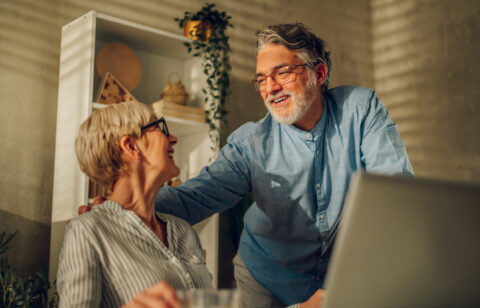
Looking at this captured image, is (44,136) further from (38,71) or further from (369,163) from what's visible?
(369,163)

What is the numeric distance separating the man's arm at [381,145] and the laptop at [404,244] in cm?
93

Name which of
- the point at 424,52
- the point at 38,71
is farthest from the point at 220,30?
the point at 424,52

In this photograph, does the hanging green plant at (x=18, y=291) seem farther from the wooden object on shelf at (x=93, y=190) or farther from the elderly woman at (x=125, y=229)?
the elderly woman at (x=125, y=229)

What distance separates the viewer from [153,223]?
4.37 feet

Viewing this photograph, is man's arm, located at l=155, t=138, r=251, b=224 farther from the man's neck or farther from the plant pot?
the plant pot

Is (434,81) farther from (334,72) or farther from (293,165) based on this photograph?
(293,165)

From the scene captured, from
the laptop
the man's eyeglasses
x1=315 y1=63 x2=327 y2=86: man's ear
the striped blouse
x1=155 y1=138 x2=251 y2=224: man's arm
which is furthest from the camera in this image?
x1=315 y1=63 x2=327 y2=86: man's ear

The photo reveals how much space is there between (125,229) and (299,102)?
957 millimetres

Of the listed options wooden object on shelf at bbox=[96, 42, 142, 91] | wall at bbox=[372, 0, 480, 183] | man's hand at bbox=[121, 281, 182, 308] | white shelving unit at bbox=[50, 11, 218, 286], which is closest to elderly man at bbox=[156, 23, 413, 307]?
man's hand at bbox=[121, 281, 182, 308]

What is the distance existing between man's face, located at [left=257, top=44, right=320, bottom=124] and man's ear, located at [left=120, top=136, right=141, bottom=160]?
2.44 feet

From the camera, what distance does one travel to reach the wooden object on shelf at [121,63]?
110 inches

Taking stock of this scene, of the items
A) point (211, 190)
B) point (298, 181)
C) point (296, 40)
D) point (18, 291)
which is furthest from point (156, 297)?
point (18, 291)

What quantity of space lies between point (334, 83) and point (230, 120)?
130 cm

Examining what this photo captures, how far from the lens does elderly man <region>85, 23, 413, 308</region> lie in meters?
1.78
